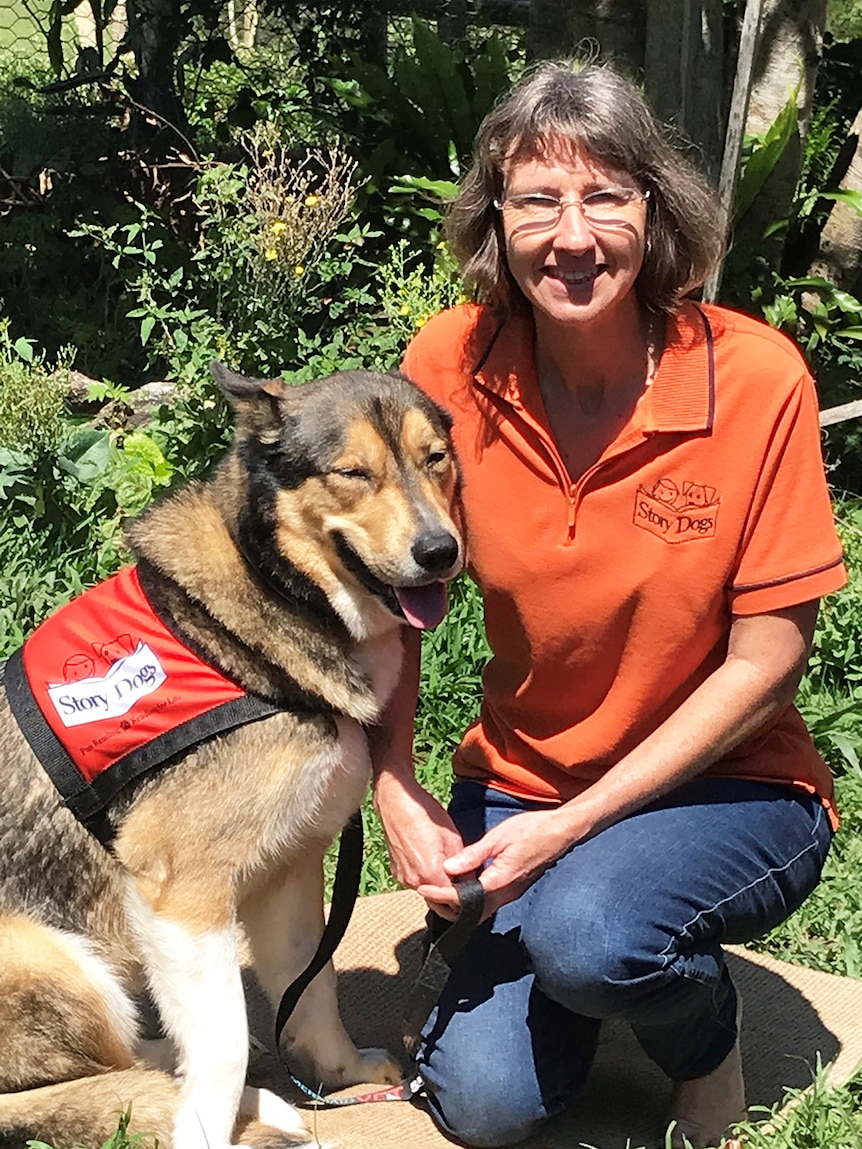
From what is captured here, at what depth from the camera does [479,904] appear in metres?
2.77

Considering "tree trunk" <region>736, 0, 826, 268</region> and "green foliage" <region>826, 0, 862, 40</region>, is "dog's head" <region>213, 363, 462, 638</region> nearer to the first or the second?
"tree trunk" <region>736, 0, 826, 268</region>

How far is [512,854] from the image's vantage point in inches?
109

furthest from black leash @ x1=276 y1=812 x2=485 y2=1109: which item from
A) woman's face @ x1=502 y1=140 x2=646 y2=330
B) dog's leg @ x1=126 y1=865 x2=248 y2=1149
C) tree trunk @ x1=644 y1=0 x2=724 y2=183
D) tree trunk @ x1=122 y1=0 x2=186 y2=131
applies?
tree trunk @ x1=122 y1=0 x2=186 y2=131

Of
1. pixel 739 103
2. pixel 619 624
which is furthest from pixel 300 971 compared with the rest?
pixel 739 103

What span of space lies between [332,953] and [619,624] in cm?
98

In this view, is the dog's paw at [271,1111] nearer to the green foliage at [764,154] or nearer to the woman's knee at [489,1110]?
the woman's knee at [489,1110]

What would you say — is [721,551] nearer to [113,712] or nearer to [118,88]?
[113,712]

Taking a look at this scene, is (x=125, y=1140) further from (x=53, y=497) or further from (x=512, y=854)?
(x=53, y=497)

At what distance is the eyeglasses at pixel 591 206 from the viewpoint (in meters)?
2.83

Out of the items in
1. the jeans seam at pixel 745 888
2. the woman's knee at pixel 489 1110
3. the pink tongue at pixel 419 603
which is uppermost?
the pink tongue at pixel 419 603

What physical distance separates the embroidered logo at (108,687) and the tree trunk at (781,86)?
4568 millimetres

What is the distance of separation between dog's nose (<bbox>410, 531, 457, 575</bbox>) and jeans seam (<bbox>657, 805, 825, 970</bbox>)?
84 cm

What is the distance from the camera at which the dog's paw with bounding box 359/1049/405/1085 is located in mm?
3154

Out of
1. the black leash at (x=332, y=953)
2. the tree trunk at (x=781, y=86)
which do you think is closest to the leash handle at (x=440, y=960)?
the black leash at (x=332, y=953)
